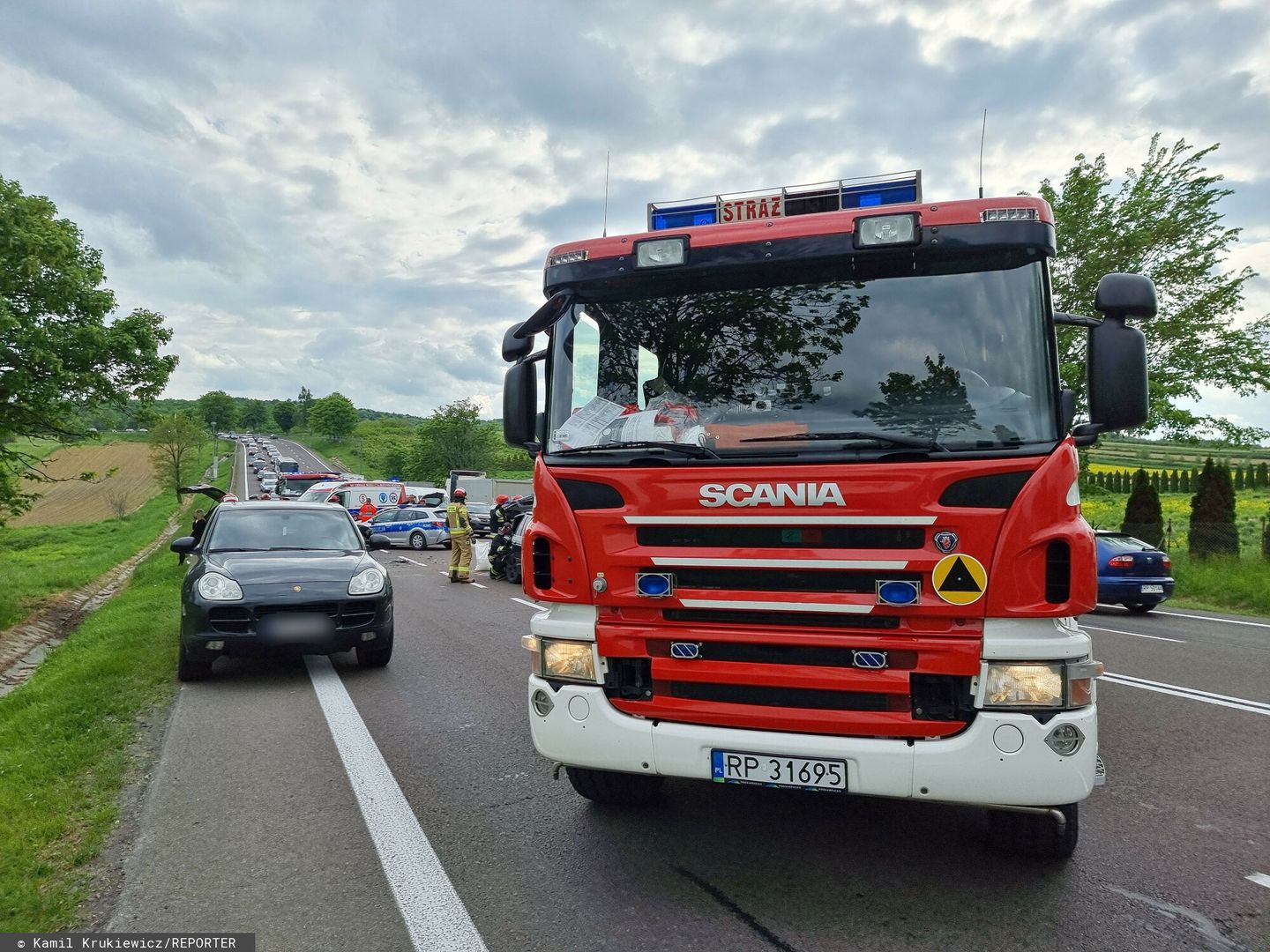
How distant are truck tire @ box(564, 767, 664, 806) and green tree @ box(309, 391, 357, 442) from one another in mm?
147479

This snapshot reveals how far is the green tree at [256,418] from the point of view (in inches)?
7013

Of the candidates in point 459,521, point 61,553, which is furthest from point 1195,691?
point 61,553

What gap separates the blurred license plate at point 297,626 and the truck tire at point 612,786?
390 cm

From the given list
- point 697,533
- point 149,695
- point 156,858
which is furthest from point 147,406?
point 697,533

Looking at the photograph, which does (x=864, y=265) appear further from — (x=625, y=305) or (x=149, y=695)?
(x=149, y=695)

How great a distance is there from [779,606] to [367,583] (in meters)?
5.30

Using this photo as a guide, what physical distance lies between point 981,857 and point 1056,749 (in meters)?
0.96

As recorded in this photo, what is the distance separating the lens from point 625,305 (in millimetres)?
4152

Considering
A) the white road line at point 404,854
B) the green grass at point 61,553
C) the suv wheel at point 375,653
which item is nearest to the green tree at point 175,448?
the green grass at point 61,553

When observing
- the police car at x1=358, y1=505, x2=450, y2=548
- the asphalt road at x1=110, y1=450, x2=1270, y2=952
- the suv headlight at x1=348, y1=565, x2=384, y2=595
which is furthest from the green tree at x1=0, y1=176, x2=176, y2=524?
the police car at x1=358, y1=505, x2=450, y2=548

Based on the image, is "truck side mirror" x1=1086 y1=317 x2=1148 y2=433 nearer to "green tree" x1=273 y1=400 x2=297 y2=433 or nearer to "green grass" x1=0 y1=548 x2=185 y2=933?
"green grass" x1=0 y1=548 x2=185 y2=933

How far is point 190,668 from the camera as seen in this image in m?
7.43

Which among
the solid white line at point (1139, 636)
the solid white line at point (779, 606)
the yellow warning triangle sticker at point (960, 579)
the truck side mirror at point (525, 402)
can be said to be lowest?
the solid white line at point (1139, 636)

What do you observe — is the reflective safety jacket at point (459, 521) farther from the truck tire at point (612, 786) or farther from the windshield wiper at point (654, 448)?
the windshield wiper at point (654, 448)
